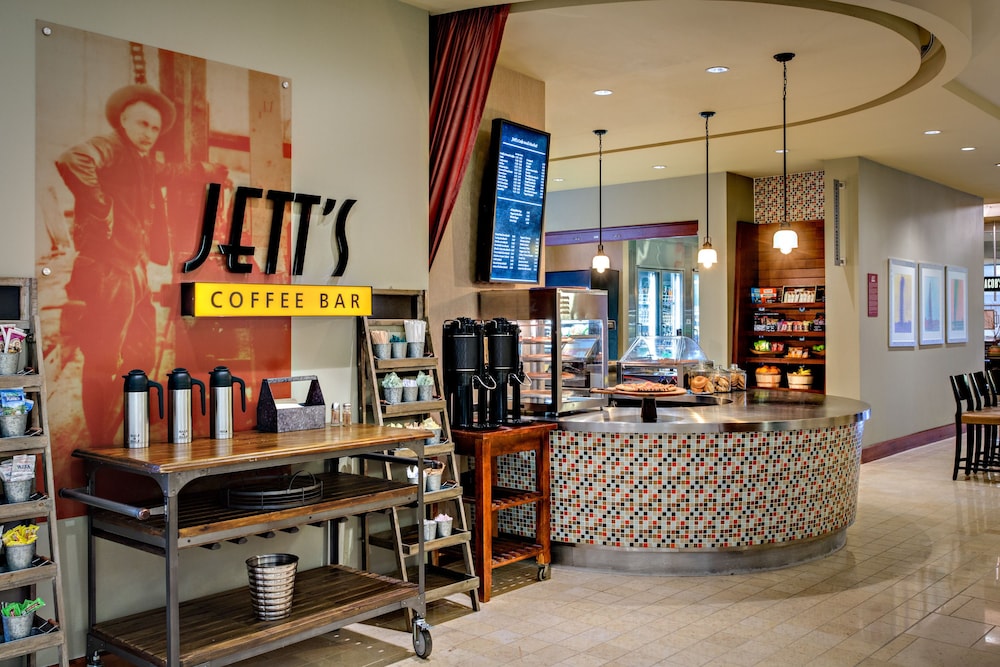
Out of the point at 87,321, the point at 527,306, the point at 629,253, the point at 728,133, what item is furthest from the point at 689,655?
the point at 629,253

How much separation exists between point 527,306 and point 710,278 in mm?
5201

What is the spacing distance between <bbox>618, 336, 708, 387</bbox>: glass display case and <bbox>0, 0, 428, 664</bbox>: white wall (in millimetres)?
2911

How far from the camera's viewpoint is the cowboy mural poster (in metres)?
3.44

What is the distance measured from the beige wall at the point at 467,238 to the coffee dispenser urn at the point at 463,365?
32 cm

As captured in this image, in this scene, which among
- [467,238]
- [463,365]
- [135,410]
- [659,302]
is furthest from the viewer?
[659,302]

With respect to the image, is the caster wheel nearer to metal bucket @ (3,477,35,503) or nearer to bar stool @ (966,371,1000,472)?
metal bucket @ (3,477,35,503)

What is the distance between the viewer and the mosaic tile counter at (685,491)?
5.16 m

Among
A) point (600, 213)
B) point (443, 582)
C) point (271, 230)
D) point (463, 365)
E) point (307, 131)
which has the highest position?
point (600, 213)

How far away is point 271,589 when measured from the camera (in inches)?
138

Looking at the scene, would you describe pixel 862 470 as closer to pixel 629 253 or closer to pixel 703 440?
pixel 629 253

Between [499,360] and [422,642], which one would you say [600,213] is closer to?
[499,360]

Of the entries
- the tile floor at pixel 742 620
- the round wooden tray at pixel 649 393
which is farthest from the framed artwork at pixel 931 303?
the round wooden tray at pixel 649 393

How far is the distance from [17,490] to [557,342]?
9.97ft

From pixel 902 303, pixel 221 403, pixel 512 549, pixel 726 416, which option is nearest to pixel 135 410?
pixel 221 403
